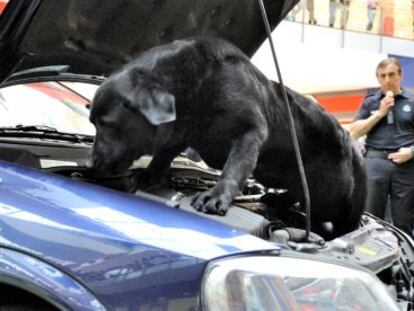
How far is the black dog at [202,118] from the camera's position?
1780 millimetres

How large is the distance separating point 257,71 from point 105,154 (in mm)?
614

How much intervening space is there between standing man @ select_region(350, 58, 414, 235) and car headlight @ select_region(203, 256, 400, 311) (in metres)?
3.15

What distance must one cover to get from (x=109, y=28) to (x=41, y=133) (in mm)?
521

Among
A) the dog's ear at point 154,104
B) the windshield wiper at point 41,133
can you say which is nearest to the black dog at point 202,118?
the dog's ear at point 154,104

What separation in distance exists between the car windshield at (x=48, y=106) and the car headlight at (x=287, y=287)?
150 centimetres

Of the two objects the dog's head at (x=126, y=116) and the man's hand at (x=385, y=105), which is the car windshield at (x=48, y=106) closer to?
the dog's head at (x=126, y=116)

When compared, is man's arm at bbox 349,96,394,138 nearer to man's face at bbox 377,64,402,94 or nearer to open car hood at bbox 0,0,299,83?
man's face at bbox 377,64,402,94

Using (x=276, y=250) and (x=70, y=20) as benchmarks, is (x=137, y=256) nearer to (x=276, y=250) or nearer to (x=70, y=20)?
(x=276, y=250)

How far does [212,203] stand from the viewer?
1.69 meters

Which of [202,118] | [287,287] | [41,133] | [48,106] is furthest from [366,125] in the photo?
[287,287]

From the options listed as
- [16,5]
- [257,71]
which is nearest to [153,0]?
[257,71]

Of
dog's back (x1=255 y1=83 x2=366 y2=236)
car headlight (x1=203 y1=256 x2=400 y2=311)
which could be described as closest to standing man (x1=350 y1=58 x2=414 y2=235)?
dog's back (x1=255 y1=83 x2=366 y2=236)

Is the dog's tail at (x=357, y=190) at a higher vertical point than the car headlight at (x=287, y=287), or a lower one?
lower

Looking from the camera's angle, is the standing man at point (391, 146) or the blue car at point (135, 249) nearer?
the blue car at point (135, 249)
